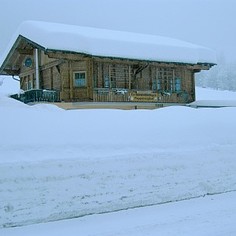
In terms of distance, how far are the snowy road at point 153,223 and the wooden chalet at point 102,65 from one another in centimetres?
1217

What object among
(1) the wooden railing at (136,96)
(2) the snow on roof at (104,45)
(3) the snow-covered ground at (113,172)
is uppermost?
(2) the snow on roof at (104,45)

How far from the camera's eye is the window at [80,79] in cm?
2031

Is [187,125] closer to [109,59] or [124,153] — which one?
[124,153]

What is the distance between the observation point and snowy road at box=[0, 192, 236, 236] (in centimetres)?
660

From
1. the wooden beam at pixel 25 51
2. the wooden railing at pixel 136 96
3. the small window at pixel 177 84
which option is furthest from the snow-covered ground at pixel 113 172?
the wooden beam at pixel 25 51

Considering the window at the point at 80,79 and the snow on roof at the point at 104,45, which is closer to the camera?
the snow on roof at the point at 104,45

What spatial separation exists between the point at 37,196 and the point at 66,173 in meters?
0.82

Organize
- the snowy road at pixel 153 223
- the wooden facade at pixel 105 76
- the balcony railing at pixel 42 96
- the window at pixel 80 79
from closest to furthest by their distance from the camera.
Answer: the snowy road at pixel 153 223 < the balcony railing at pixel 42 96 < the wooden facade at pixel 105 76 < the window at pixel 80 79

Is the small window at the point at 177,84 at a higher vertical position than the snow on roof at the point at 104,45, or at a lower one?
lower

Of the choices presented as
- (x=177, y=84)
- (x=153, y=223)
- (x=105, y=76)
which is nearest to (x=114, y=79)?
(x=105, y=76)

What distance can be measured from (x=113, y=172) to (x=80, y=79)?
1266cm

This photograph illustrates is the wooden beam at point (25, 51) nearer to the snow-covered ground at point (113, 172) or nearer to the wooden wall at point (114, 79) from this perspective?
the wooden wall at point (114, 79)

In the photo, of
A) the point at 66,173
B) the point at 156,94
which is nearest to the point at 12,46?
the point at 156,94

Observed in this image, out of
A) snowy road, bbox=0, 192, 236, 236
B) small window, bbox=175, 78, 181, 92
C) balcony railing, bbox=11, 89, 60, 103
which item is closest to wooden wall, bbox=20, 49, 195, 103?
small window, bbox=175, 78, 181, 92
